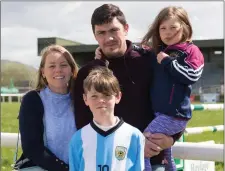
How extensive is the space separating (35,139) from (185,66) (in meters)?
1.05

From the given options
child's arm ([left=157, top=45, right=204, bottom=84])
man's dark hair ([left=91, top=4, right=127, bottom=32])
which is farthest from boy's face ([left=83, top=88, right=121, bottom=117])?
man's dark hair ([left=91, top=4, right=127, bottom=32])

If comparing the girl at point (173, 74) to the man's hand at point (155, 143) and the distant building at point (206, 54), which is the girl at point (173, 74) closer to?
the man's hand at point (155, 143)

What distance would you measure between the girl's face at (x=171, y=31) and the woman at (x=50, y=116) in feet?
2.16

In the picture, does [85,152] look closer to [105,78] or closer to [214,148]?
[105,78]

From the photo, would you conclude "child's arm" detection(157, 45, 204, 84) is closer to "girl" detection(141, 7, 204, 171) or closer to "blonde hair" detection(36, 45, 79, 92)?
"girl" detection(141, 7, 204, 171)

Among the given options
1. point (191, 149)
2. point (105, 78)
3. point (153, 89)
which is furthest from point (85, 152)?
point (191, 149)

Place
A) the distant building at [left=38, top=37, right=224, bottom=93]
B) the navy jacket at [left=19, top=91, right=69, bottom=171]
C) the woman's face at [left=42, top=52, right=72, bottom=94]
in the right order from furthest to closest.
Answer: the distant building at [left=38, top=37, right=224, bottom=93] < the woman's face at [left=42, top=52, right=72, bottom=94] < the navy jacket at [left=19, top=91, right=69, bottom=171]

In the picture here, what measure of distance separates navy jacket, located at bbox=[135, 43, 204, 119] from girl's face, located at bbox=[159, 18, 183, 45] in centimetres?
6

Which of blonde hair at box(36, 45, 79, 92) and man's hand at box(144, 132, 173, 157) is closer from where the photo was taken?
man's hand at box(144, 132, 173, 157)

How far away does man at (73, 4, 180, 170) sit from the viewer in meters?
2.79

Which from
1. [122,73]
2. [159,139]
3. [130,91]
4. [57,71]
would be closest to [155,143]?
[159,139]

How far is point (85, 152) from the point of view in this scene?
2438 mm

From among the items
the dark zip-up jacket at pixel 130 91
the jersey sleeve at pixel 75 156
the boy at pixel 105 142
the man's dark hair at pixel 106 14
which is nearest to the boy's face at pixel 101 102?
the boy at pixel 105 142

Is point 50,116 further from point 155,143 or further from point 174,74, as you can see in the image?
point 174,74
